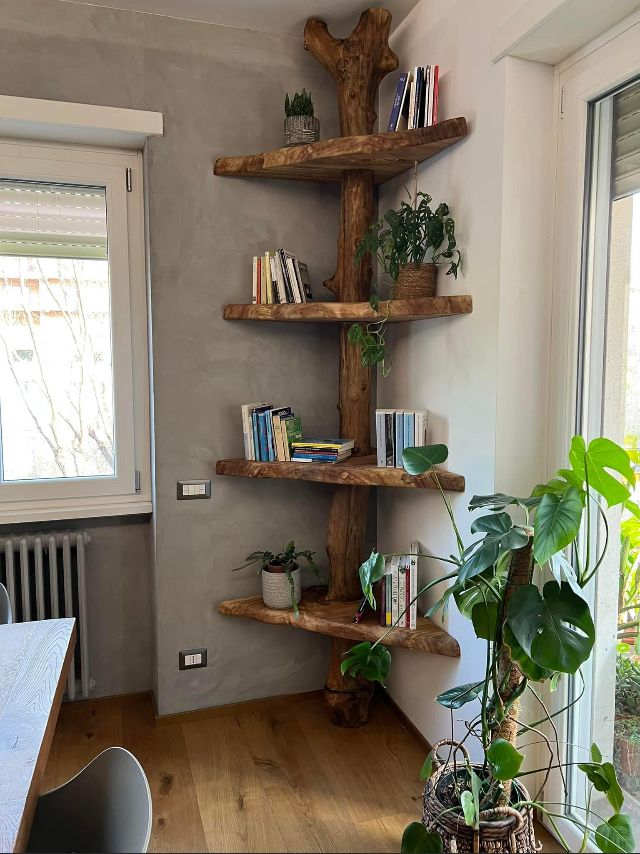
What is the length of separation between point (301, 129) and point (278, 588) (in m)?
1.66

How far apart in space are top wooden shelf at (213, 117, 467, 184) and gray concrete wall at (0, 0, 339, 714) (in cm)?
10

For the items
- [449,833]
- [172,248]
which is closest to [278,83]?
[172,248]

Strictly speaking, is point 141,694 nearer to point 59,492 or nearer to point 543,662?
point 59,492

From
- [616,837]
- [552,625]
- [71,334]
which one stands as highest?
[71,334]

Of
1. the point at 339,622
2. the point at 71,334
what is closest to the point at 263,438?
the point at 339,622

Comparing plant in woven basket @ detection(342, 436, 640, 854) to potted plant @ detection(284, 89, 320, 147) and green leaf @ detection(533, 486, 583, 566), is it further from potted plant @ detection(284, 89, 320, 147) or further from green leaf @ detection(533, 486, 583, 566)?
potted plant @ detection(284, 89, 320, 147)

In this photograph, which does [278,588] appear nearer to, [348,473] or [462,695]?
[348,473]

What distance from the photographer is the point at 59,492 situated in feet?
8.13

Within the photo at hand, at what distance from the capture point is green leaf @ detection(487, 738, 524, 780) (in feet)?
4.77

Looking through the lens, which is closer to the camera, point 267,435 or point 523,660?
point 523,660

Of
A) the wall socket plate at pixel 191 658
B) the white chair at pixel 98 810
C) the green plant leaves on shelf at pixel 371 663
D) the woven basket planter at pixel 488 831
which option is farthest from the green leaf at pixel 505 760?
the wall socket plate at pixel 191 658

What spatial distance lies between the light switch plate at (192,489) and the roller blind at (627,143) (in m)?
1.67

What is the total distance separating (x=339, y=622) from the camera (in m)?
2.30

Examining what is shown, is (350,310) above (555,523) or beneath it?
above
